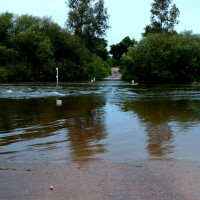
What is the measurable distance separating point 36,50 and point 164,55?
21607 mm

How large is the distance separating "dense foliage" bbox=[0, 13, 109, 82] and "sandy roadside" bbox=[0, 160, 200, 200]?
42.4m

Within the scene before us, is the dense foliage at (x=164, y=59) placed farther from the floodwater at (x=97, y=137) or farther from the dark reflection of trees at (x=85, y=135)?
the dark reflection of trees at (x=85, y=135)

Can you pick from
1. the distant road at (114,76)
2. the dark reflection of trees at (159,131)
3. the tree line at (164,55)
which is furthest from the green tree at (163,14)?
the dark reflection of trees at (159,131)

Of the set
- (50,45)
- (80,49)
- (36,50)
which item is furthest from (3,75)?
(80,49)

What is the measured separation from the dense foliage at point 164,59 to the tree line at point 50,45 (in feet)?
30.5

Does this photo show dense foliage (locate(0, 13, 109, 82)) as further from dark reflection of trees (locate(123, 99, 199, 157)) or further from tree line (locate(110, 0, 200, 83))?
dark reflection of trees (locate(123, 99, 199, 157))

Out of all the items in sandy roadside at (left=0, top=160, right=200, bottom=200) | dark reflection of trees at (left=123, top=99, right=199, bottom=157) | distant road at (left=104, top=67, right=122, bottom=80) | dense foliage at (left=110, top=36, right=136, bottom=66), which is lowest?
dark reflection of trees at (left=123, top=99, right=199, bottom=157)

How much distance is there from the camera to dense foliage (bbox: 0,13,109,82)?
159ft

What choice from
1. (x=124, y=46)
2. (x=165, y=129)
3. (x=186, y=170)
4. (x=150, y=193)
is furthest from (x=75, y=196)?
(x=124, y=46)

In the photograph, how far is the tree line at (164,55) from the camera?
50156mm

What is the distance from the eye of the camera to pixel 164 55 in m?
49.5

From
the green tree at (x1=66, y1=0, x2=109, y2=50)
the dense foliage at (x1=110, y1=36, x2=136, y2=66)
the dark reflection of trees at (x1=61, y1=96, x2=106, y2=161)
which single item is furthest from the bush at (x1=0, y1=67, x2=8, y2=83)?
the dense foliage at (x1=110, y1=36, x2=136, y2=66)

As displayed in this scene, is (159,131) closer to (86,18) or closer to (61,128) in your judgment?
(61,128)

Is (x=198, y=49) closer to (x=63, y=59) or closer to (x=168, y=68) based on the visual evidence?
(x=168, y=68)
